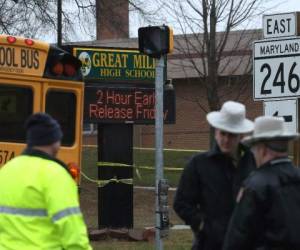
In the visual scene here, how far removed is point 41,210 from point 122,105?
9.68 m

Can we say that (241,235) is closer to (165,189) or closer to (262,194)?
(262,194)

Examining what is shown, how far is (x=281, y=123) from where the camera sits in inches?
213

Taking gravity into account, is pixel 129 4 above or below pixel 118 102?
above

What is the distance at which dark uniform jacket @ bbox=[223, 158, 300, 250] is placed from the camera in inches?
198

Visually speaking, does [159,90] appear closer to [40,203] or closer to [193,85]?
[40,203]

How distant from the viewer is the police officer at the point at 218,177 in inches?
237

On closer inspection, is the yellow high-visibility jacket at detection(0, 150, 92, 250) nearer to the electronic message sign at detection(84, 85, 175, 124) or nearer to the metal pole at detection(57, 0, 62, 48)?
the electronic message sign at detection(84, 85, 175, 124)

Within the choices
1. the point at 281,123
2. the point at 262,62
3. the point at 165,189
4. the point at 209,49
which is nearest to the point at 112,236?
the point at 165,189

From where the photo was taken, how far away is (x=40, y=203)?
5.00m

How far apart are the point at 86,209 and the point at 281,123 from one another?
14565 millimetres

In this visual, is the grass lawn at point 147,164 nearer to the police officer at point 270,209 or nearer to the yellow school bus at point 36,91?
the yellow school bus at point 36,91

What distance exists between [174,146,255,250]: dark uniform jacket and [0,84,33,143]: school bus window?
4506 mm

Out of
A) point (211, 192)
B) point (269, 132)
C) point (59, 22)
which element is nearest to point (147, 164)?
point (59, 22)

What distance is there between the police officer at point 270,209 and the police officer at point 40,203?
0.93 meters
